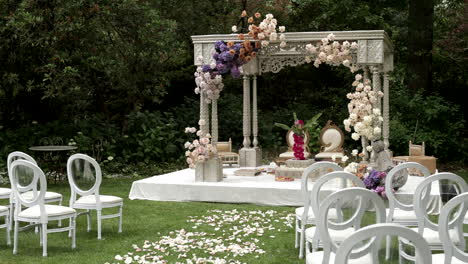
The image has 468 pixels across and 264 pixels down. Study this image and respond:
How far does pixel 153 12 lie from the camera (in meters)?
11.4

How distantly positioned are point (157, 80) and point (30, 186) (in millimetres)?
6819

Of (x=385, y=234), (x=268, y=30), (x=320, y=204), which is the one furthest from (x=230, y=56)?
(x=385, y=234)

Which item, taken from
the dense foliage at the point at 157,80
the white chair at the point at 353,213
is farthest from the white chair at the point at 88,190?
the dense foliage at the point at 157,80

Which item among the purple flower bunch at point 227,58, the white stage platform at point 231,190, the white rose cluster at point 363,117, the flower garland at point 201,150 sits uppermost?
the purple flower bunch at point 227,58

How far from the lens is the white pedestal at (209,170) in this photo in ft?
30.3

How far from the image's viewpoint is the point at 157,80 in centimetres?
1252

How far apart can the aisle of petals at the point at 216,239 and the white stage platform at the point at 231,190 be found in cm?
59

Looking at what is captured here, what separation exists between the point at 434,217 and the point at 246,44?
4.61 meters

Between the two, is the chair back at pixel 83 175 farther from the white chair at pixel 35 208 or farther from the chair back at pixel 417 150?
the chair back at pixel 417 150

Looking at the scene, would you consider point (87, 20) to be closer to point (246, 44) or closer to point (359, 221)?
point (246, 44)

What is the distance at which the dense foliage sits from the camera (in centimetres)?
1061

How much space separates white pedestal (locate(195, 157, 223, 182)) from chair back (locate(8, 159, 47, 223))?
3.57 metres

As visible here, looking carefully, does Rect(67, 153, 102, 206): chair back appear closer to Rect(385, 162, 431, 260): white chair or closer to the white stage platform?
the white stage platform

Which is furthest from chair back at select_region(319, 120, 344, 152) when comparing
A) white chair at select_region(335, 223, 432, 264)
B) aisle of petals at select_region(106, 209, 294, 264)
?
white chair at select_region(335, 223, 432, 264)
